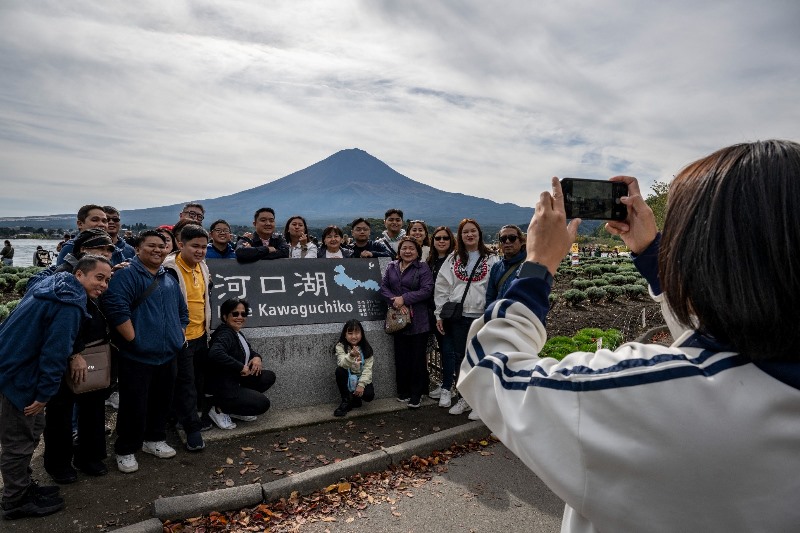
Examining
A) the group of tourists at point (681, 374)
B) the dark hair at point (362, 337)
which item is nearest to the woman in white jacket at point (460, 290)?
the dark hair at point (362, 337)

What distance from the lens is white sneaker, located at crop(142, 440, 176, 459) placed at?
15.2 feet

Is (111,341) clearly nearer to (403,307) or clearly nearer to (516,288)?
(403,307)

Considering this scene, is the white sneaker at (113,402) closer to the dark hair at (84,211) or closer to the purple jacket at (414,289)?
the dark hair at (84,211)

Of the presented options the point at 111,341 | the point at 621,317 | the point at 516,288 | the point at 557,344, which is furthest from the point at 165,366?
the point at 621,317

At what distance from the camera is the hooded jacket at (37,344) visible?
11.5 feet

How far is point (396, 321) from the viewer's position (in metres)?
5.96

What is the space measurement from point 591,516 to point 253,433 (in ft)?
15.7

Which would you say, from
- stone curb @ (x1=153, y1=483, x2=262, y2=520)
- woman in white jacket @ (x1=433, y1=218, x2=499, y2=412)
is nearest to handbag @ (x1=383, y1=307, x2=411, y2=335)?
woman in white jacket @ (x1=433, y1=218, x2=499, y2=412)

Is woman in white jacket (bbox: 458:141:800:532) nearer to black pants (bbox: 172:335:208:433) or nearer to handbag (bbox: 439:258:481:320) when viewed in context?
black pants (bbox: 172:335:208:433)

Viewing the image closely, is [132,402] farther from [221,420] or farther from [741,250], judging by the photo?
[741,250]

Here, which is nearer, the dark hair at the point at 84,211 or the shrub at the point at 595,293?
the dark hair at the point at 84,211

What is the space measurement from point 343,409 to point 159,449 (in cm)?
188

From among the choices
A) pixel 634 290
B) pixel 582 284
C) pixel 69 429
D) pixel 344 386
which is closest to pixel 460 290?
pixel 344 386

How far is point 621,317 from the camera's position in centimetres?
1271
